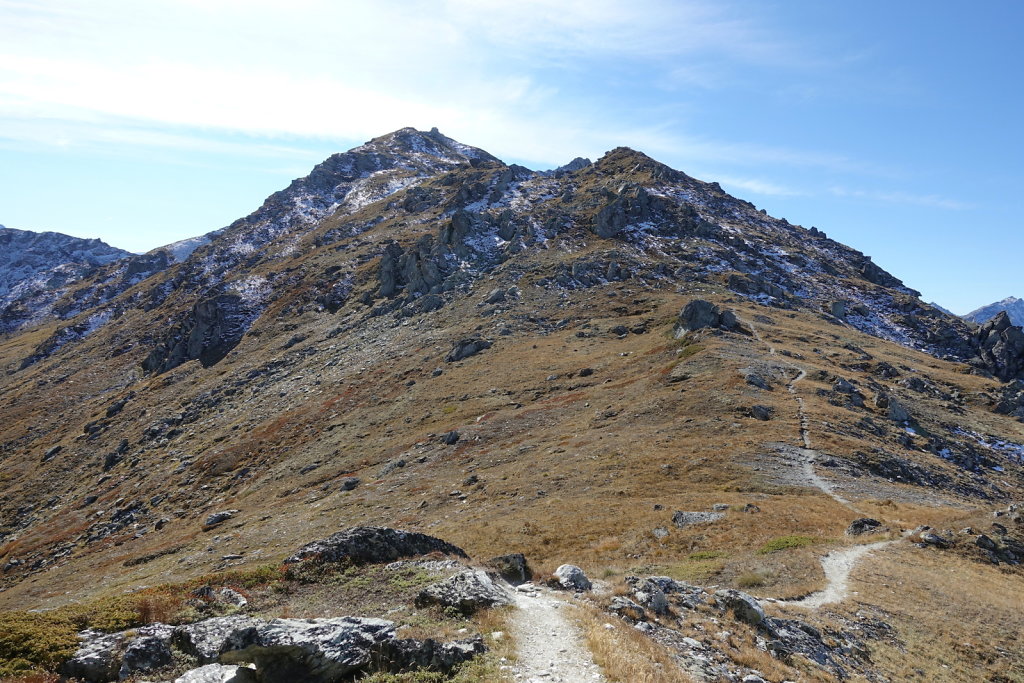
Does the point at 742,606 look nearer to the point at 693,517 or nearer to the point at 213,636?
the point at 693,517

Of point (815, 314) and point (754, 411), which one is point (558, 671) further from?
point (815, 314)

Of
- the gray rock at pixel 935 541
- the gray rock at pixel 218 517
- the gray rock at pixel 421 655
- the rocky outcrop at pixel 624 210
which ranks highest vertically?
the rocky outcrop at pixel 624 210

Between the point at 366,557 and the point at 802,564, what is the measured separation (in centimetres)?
1857

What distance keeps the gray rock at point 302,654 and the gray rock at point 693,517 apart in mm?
21943

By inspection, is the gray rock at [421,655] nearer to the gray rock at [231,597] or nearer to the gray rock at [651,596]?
the gray rock at [231,597]

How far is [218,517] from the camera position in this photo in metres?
49.1

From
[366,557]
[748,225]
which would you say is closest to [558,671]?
[366,557]

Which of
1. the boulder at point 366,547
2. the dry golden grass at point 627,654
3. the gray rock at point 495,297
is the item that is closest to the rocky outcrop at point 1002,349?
the gray rock at point 495,297

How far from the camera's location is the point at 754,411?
159ft

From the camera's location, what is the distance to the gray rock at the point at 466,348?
80.7 meters

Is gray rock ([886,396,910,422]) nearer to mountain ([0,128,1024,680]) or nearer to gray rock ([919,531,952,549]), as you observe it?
mountain ([0,128,1024,680])

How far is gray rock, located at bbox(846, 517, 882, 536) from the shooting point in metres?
29.0

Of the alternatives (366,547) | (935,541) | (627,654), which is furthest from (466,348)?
(627,654)

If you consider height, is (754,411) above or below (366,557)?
above
